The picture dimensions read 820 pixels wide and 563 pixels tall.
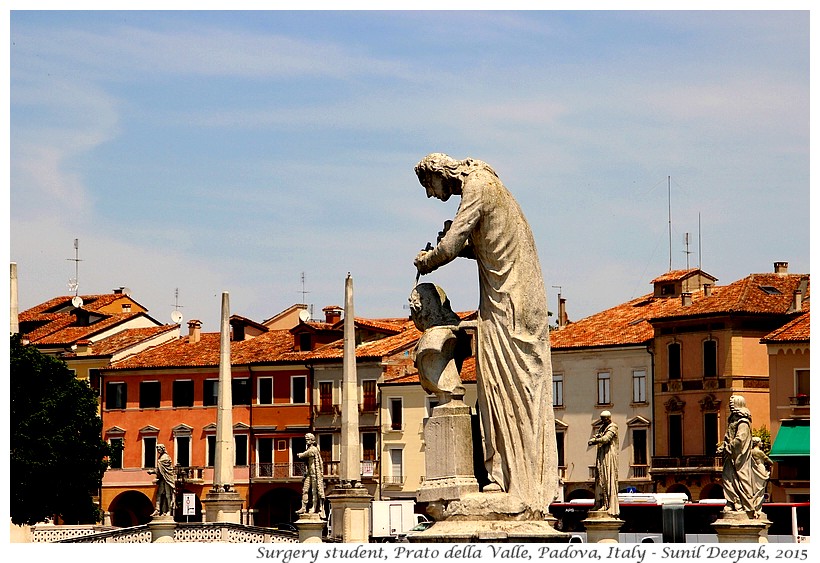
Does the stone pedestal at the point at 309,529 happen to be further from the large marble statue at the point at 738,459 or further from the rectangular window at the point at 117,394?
the rectangular window at the point at 117,394

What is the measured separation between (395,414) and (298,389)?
18.7 feet

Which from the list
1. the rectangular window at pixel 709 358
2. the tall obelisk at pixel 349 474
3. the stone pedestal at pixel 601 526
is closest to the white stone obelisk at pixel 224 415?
the tall obelisk at pixel 349 474

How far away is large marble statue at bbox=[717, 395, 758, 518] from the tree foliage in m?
47.2

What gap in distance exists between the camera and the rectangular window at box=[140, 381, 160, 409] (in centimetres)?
9319

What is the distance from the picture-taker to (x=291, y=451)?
89.3 m

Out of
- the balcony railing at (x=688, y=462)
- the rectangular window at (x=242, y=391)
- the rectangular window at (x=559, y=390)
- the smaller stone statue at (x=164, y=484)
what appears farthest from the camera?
the rectangular window at (x=242, y=391)

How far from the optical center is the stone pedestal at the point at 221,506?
180ft

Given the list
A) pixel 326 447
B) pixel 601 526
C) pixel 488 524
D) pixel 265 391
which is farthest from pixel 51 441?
pixel 488 524

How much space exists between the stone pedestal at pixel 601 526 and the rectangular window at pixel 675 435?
58258mm

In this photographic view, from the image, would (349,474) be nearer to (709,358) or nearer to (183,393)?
(709,358)

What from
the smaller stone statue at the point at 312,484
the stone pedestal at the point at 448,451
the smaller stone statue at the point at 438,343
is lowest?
the smaller stone statue at the point at 312,484
